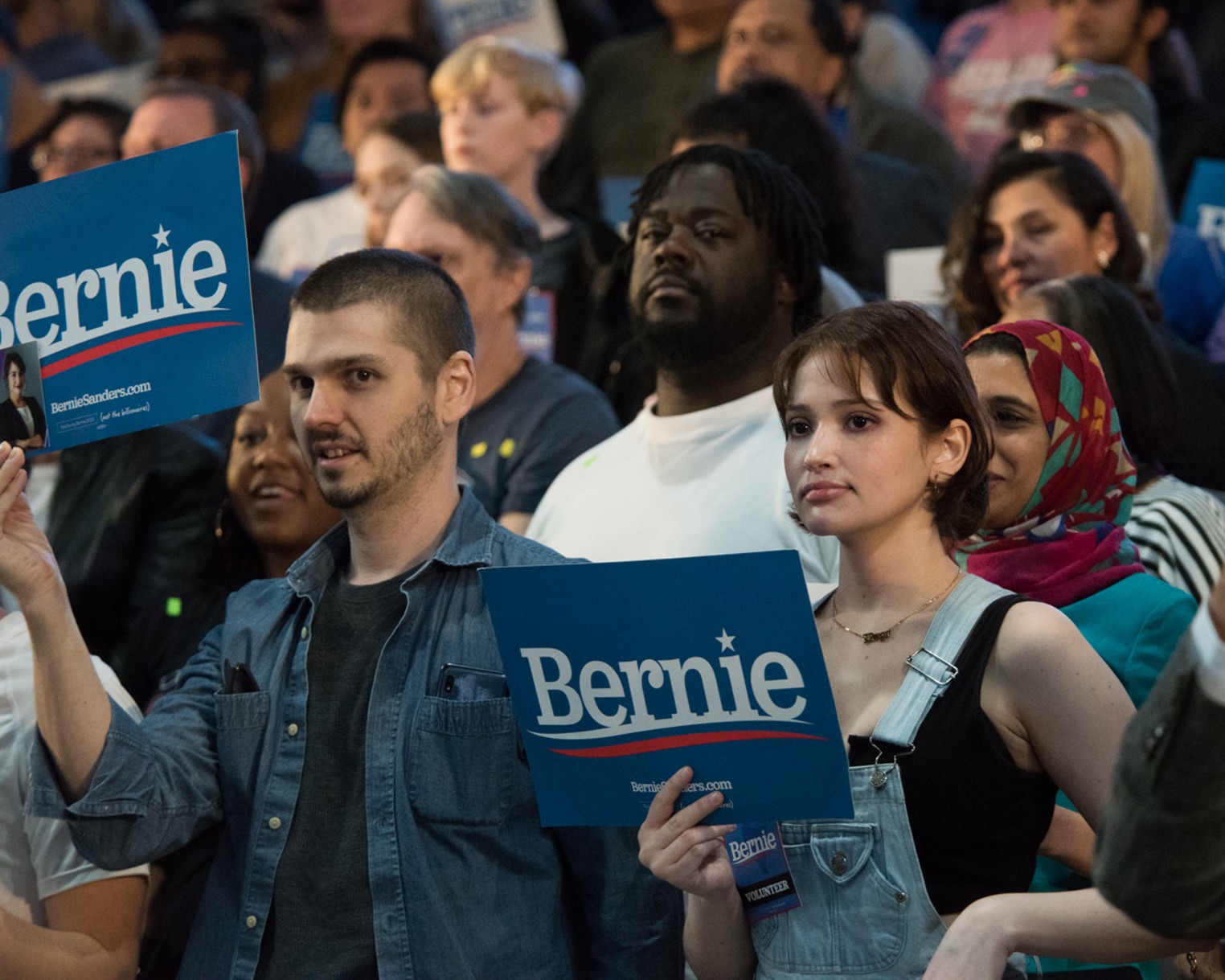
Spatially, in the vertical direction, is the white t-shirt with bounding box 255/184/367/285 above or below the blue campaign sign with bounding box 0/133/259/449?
above

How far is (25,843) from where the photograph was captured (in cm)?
265

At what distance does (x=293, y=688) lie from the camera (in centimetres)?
262

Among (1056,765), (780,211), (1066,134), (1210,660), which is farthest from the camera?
(1066,134)

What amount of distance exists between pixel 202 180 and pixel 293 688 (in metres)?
0.80

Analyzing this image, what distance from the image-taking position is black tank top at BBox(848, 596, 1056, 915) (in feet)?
7.13

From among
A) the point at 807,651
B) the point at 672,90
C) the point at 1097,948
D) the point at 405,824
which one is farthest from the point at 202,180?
the point at 672,90

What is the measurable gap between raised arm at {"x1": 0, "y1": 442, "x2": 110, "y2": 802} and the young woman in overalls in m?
0.84

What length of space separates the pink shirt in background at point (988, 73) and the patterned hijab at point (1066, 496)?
347 centimetres

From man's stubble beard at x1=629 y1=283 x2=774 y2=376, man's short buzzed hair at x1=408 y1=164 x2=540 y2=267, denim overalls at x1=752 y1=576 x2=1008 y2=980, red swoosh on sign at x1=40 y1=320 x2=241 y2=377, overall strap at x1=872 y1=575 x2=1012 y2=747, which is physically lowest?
denim overalls at x1=752 y1=576 x2=1008 y2=980

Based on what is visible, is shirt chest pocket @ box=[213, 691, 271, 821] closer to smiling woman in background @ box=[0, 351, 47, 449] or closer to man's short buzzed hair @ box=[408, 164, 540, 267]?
smiling woman in background @ box=[0, 351, 47, 449]

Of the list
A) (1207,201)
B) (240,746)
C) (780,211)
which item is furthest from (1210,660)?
(1207,201)

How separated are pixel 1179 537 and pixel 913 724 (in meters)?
1.38

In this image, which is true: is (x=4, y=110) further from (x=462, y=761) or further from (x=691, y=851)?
(x=691, y=851)

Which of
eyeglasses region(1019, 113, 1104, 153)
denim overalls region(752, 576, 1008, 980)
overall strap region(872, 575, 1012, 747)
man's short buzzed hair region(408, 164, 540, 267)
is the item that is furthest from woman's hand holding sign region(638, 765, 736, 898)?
eyeglasses region(1019, 113, 1104, 153)
